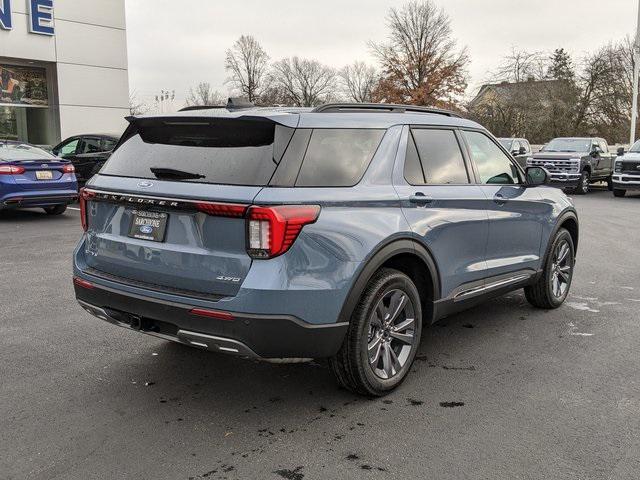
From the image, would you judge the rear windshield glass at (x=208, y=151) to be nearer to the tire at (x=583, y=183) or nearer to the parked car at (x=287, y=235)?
the parked car at (x=287, y=235)

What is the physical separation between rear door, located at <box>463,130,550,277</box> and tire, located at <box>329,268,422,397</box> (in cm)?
110

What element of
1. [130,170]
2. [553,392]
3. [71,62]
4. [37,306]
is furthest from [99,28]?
[553,392]

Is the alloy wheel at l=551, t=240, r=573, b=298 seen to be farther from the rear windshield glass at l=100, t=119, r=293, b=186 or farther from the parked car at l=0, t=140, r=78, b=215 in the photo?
the parked car at l=0, t=140, r=78, b=215

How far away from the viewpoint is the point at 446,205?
4309 mm

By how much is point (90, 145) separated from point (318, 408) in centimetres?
1261

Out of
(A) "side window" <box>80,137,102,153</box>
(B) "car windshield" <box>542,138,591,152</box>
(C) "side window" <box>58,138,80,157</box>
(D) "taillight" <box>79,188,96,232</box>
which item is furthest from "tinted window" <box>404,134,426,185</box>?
(B) "car windshield" <box>542,138,591,152</box>

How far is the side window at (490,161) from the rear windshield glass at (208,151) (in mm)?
2009

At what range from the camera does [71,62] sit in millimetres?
21031

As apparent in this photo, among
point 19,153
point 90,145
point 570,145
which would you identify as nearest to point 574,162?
point 570,145

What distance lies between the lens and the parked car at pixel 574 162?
20.5 metres

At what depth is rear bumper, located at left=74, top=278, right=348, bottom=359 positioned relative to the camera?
128 inches

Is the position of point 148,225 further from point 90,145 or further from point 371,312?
point 90,145

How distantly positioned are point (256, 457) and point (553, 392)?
2002 mm

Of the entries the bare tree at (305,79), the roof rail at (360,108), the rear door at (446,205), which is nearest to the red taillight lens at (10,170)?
the roof rail at (360,108)
